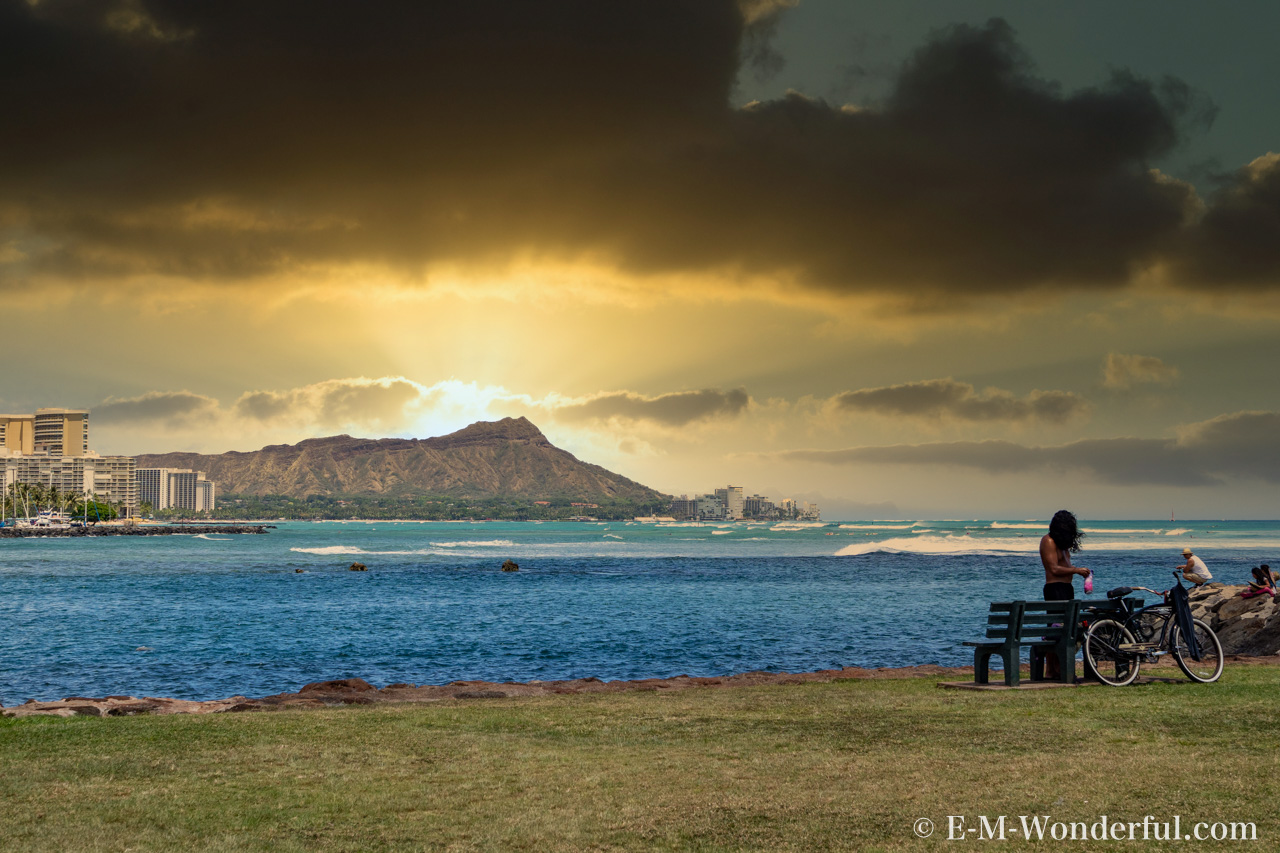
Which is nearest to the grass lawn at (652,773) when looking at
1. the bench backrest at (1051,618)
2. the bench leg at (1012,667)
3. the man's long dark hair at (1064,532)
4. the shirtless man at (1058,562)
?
the bench leg at (1012,667)

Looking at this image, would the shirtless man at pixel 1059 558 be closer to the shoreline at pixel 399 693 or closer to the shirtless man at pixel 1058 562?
the shirtless man at pixel 1058 562

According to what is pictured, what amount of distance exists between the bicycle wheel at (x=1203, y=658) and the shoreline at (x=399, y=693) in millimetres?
4552

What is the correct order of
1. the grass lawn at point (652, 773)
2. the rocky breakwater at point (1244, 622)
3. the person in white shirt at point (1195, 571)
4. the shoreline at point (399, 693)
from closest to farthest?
1. the grass lawn at point (652, 773)
2. the shoreline at point (399, 693)
3. the person in white shirt at point (1195, 571)
4. the rocky breakwater at point (1244, 622)

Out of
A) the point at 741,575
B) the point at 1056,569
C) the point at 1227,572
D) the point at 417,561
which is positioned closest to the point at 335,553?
the point at 417,561

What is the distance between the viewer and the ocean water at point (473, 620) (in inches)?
1077

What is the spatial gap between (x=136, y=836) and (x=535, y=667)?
20788 millimetres

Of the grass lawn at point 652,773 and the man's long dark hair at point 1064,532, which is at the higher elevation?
the man's long dark hair at point 1064,532

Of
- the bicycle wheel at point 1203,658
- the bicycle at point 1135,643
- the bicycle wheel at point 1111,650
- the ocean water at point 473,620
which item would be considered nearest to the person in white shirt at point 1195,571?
the bicycle wheel at point 1203,658

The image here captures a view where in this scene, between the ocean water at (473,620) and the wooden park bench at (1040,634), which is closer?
the wooden park bench at (1040,634)

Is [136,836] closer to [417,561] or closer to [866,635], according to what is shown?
[866,635]

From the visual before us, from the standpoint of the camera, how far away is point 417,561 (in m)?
97.9

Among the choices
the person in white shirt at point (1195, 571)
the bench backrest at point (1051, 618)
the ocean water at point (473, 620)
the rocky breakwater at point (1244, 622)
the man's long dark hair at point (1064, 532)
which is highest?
the man's long dark hair at point (1064, 532)

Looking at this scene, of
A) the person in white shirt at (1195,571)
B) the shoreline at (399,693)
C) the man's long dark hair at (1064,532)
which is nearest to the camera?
the man's long dark hair at (1064,532)

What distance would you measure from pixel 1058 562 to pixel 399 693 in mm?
12455
